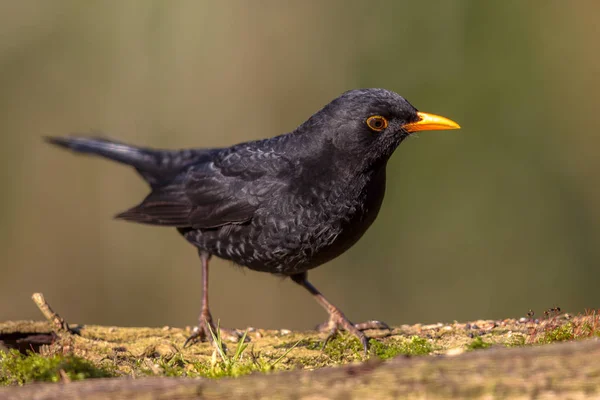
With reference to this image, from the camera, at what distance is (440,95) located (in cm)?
984

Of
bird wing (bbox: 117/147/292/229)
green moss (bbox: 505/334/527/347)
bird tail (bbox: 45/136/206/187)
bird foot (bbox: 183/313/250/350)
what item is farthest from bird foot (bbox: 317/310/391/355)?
bird tail (bbox: 45/136/206/187)

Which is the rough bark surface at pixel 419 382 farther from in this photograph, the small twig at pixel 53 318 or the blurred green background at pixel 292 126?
the blurred green background at pixel 292 126

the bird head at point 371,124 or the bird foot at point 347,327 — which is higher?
the bird head at point 371,124

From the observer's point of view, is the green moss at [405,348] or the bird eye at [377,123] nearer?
the green moss at [405,348]

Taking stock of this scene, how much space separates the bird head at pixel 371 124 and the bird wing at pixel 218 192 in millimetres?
469

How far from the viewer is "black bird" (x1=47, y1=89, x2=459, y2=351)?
194 inches

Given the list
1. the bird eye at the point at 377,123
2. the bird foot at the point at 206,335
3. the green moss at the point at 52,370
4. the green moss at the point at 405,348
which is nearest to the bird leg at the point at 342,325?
the green moss at the point at 405,348

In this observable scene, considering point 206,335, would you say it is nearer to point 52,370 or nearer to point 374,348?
point 374,348

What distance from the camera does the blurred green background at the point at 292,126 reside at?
9547 mm

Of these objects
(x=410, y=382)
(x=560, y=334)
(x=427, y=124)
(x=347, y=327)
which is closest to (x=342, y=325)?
(x=347, y=327)

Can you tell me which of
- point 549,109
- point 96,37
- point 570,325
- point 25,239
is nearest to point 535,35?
point 549,109

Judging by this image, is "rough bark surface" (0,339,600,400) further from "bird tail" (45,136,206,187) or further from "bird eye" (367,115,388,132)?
"bird tail" (45,136,206,187)

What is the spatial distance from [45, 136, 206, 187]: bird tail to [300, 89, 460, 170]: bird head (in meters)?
1.76

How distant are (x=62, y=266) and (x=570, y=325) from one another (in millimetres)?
7357
